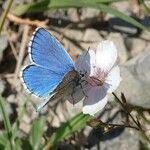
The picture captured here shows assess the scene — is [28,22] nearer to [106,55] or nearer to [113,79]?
[106,55]

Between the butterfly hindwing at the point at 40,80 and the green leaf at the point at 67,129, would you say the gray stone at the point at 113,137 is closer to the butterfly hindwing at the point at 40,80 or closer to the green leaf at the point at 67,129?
the green leaf at the point at 67,129

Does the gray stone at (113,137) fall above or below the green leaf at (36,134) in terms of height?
below

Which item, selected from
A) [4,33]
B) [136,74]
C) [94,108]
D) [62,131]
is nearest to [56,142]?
[62,131]

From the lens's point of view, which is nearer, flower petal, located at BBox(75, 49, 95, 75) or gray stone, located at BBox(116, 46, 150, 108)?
flower petal, located at BBox(75, 49, 95, 75)

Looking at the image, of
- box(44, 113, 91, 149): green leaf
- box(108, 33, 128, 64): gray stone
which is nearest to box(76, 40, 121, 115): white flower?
box(44, 113, 91, 149): green leaf

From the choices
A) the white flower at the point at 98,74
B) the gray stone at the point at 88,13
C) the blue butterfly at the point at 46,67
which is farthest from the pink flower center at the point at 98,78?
the gray stone at the point at 88,13

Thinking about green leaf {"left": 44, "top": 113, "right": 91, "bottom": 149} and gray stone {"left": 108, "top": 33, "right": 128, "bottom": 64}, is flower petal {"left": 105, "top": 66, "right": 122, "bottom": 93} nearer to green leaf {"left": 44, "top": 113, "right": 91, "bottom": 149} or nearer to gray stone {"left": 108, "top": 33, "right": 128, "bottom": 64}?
green leaf {"left": 44, "top": 113, "right": 91, "bottom": 149}
